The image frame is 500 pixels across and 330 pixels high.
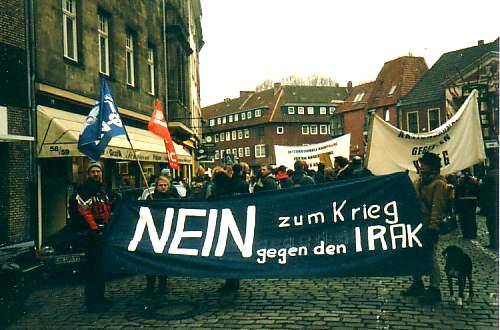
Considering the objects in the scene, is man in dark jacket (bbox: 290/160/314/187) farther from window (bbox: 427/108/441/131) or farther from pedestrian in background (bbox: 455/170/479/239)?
window (bbox: 427/108/441/131)

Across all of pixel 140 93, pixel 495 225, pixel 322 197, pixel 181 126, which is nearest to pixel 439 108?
pixel 181 126

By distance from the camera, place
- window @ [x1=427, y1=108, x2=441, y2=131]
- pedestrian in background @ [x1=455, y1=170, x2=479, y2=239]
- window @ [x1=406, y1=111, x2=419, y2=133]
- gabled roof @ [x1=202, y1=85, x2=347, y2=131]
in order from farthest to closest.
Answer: gabled roof @ [x1=202, y1=85, x2=347, y2=131] < window @ [x1=406, y1=111, x2=419, y2=133] < window @ [x1=427, y1=108, x2=441, y2=131] < pedestrian in background @ [x1=455, y1=170, x2=479, y2=239]

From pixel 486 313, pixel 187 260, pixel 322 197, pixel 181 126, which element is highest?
pixel 181 126

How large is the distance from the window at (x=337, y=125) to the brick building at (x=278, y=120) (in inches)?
603

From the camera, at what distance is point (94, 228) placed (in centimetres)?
714

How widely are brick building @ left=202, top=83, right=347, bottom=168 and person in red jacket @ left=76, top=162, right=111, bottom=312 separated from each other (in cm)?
7759

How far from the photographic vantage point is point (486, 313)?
248 inches

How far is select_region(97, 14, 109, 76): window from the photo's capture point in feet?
62.0

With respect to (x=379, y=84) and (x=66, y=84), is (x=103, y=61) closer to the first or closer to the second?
(x=66, y=84)

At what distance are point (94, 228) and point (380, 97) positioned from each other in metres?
56.8

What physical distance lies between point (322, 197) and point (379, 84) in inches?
2303

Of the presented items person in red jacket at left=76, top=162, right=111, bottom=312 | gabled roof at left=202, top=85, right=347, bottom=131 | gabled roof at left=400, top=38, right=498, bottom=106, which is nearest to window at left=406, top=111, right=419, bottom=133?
gabled roof at left=400, top=38, right=498, bottom=106

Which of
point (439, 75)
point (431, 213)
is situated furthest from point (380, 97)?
point (431, 213)

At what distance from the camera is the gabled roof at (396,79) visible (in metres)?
58.3
